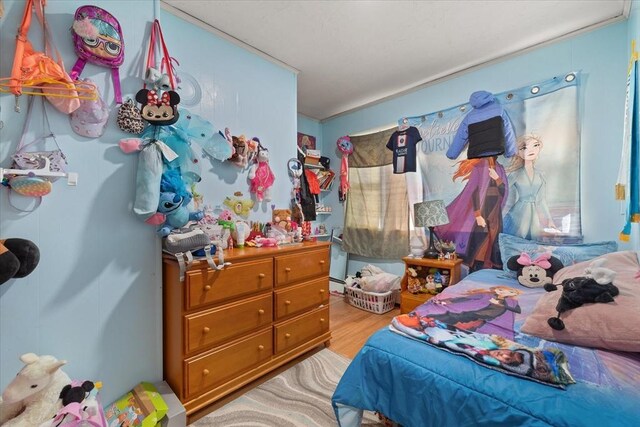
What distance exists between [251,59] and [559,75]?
8.80 ft

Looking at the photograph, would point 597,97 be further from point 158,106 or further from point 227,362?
point 227,362

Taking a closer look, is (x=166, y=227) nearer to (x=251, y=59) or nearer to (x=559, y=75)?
(x=251, y=59)

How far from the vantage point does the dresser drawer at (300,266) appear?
1.90m

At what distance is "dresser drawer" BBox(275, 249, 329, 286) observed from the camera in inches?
74.8

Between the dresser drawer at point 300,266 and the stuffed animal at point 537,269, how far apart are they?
1.52 m

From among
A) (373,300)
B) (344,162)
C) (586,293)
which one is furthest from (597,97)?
(373,300)

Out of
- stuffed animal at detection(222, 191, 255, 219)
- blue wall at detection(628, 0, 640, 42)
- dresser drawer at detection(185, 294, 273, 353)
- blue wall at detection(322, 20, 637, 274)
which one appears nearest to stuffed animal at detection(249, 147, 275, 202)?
stuffed animal at detection(222, 191, 255, 219)

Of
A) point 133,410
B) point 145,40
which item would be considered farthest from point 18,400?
point 145,40

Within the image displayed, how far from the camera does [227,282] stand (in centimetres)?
159

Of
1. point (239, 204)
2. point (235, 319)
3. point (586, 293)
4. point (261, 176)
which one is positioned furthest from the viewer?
point (261, 176)

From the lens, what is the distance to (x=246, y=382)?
5.49 feet

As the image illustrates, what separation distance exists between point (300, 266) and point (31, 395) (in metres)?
1.45

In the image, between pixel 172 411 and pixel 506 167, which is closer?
pixel 172 411

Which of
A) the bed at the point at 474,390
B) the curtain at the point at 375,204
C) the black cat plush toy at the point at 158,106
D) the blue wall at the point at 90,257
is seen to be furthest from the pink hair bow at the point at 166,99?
the curtain at the point at 375,204
